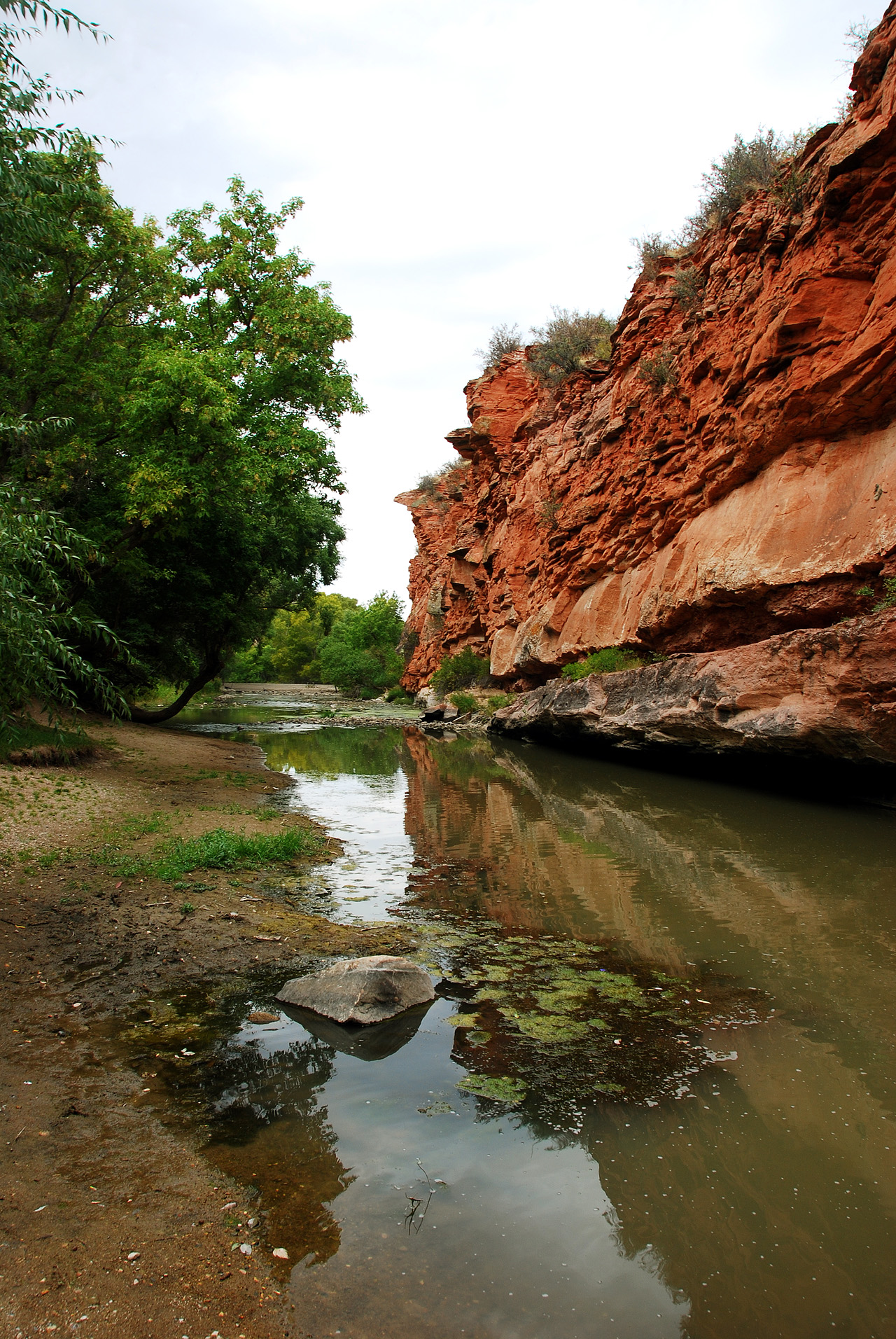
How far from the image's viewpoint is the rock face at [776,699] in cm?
1063

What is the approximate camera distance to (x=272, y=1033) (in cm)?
455

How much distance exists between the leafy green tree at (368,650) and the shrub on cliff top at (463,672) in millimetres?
24553

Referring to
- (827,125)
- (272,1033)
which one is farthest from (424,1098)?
(827,125)

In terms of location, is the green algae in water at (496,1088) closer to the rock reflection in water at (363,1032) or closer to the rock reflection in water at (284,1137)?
the rock reflection in water at (363,1032)

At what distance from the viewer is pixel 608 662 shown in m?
21.6

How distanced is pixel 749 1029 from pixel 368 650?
72924mm

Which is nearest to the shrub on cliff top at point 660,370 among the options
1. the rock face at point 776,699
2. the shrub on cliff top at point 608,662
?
the shrub on cliff top at point 608,662

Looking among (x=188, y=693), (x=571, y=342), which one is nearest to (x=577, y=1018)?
(x=188, y=693)

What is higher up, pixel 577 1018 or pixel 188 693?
pixel 188 693

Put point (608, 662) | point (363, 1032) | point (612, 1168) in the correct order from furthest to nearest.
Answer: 1. point (608, 662)
2. point (363, 1032)
3. point (612, 1168)

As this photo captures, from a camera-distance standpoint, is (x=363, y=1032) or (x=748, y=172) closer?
(x=363, y=1032)

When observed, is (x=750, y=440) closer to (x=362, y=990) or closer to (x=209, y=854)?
(x=209, y=854)

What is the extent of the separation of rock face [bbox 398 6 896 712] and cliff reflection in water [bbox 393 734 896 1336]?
394 centimetres

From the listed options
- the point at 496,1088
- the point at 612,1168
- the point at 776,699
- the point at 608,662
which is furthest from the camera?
the point at 608,662
